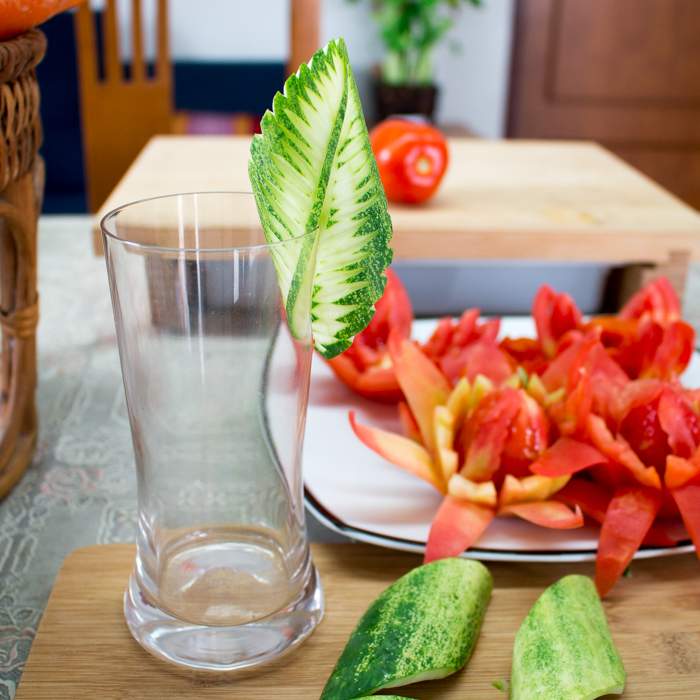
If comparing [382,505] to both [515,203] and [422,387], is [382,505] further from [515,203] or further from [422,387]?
[515,203]

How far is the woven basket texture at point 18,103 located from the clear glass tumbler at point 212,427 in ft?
0.53

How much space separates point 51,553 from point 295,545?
0.64 ft

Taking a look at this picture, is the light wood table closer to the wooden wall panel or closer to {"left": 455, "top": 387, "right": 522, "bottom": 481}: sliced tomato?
{"left": 455, "top": 387, "right": 522, "bottom": 481}: sliced tomato

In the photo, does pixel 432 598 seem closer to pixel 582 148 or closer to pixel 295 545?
pixel 295 545

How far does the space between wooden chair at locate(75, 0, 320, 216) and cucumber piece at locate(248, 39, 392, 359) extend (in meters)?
1.91

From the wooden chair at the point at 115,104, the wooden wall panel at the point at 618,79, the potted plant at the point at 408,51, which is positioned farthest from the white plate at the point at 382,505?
the wooden wall panel at the point at 618,79

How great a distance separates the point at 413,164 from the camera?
1104 millimetres

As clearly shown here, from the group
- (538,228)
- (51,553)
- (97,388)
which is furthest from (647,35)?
(51,553)

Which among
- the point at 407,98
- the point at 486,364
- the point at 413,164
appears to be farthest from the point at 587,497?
the point at 407,98

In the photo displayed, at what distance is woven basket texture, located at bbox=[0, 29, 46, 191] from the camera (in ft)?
1.45

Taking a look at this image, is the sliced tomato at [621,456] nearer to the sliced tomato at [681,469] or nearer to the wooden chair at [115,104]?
the sliced tomato at [681,469]

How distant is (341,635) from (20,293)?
0.34 metres

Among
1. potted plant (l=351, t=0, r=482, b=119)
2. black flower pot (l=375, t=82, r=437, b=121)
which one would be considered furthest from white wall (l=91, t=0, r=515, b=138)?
black flower pot (l=375, t=82, r=437, b=121)

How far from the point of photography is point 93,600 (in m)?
0.42
